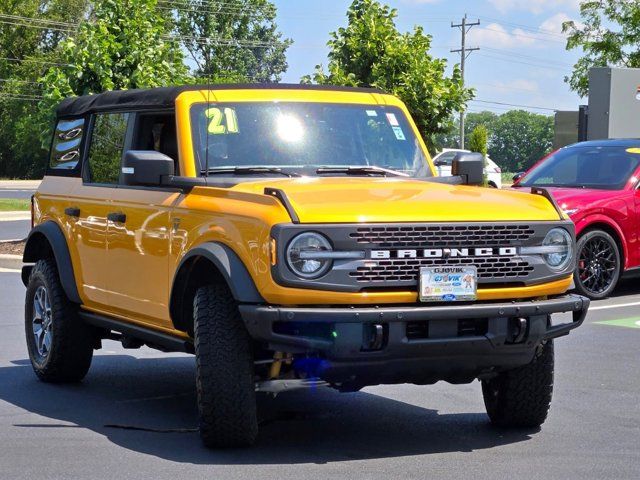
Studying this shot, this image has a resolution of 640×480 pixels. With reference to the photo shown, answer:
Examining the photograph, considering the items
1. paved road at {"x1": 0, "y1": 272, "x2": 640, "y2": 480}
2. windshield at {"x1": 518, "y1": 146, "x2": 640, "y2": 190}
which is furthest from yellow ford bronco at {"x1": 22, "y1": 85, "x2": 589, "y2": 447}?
windshield at {"x1": 518, "y1": 146, "x2": 640, "y2": 190}

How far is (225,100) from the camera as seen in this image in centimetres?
778

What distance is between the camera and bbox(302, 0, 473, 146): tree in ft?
83.6

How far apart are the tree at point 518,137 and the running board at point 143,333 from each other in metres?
182

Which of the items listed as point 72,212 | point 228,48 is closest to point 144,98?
point 72,212

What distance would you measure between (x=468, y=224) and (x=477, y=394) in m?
2.38

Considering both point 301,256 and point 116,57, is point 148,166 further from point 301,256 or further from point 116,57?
point 116,57

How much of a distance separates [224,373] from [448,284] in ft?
3.81

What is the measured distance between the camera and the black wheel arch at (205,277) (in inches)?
247

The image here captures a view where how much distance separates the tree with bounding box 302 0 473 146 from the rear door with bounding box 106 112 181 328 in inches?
683

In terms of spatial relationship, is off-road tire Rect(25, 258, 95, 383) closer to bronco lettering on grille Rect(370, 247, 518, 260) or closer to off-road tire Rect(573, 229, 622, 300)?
bronco lettering on grille Rect(370, 247, 518, 260)

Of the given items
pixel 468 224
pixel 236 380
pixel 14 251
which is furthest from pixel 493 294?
pixel 14 251

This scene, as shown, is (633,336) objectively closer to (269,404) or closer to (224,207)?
(269,404)

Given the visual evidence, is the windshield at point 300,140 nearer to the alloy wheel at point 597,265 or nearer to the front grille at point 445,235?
the front grille at point 445,235

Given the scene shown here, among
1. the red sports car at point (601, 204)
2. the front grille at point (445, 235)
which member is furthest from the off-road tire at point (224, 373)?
the red sports car at point (601, 204)
